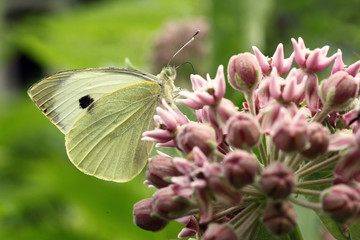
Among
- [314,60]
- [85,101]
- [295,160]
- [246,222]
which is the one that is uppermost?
[314,60]

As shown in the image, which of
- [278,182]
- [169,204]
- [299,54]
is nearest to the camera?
[278,182]

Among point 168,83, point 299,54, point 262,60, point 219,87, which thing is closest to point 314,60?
point 299,54

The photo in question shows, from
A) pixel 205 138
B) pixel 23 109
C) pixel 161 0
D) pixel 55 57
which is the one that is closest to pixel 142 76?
pixel 205 138

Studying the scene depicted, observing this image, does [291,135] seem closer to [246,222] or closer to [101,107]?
[246,222]

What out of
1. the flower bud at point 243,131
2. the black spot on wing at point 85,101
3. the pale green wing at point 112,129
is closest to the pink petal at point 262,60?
the flower bud at point 243,131

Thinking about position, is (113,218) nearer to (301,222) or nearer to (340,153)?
(301,222)

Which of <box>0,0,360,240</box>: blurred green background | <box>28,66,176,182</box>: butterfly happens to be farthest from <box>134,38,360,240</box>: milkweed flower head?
<box>28,66,176,182</box>: butterfly
